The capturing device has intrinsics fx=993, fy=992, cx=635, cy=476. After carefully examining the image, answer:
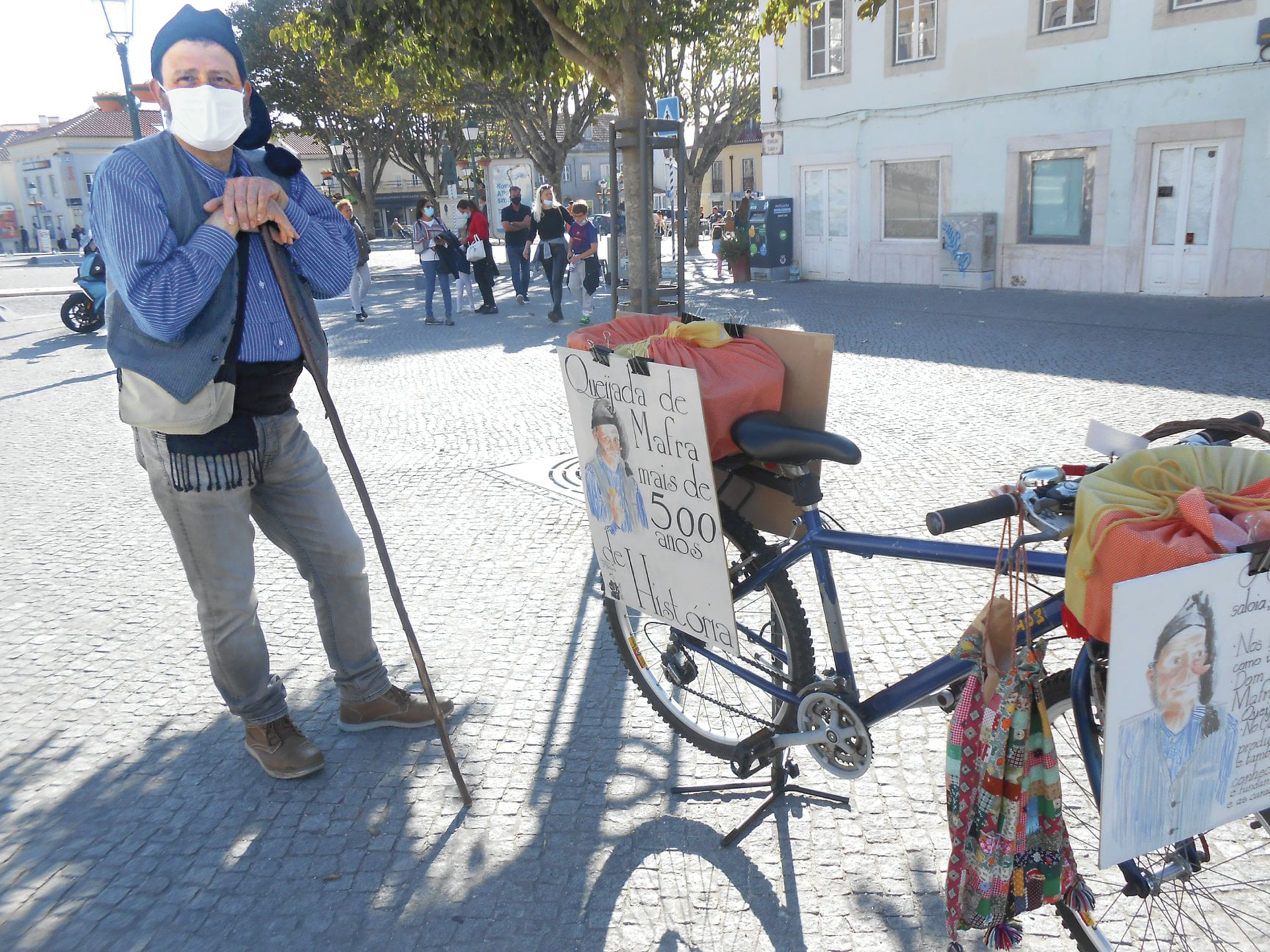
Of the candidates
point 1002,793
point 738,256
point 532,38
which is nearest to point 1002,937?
point 1002,793

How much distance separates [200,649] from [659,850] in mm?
2388

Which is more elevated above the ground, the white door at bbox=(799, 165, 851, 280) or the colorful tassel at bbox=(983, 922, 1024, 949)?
the white door at bbox=(799, 165, 851, 280)

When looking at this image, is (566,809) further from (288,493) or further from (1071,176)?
(1071,176)

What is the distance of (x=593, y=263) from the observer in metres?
14.7

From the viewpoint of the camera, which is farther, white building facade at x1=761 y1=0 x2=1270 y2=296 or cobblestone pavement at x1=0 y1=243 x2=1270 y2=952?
white building facade at x1=761 y1=0 x2=1270 y2=296

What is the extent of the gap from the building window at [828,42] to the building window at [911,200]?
2.25 metres

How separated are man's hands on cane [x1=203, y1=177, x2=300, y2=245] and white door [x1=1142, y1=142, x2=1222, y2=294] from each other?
14727 mm

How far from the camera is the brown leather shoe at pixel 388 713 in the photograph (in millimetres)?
3455

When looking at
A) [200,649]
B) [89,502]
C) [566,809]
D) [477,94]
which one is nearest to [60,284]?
[477,94]

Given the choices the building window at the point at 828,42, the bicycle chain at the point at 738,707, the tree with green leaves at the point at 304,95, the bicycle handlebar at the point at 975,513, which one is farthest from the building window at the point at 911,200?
the tree with green leaves at the point at 304,95

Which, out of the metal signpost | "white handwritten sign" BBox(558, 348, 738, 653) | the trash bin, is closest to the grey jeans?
"white handwritten sign" BBox(558, 348, 738, 653)

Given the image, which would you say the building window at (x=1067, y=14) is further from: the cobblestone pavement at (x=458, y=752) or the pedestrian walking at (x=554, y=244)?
the cobblestone pavement at (x=458, y=752)

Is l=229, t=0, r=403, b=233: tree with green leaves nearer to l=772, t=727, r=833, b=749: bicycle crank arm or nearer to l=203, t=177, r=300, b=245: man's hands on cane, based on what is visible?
l=203, t=177, r=300, b=245: man's hands on cane

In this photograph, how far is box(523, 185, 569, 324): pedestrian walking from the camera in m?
14.4
